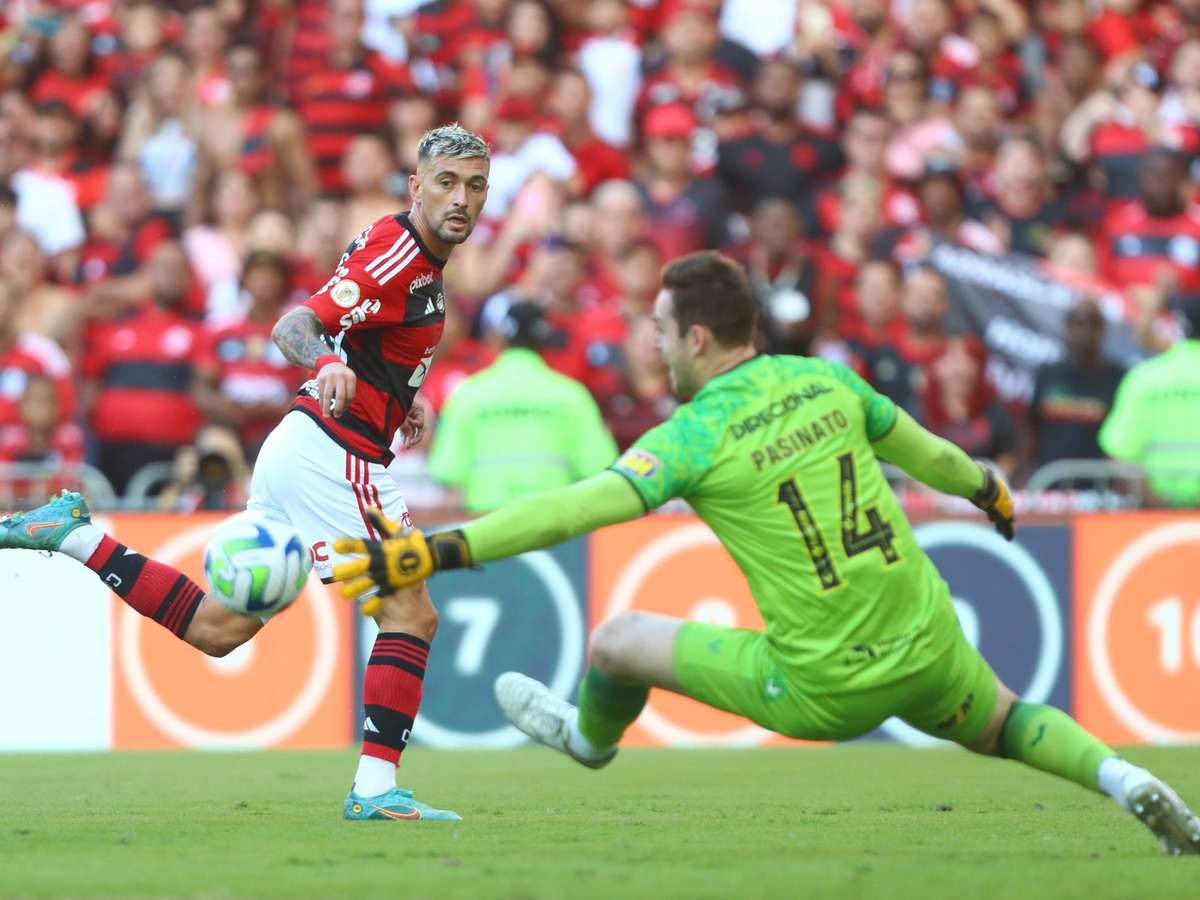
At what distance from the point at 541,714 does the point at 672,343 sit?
63.7 inches

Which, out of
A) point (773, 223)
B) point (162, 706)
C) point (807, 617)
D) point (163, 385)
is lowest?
point (162, 706)

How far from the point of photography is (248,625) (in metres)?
7.32

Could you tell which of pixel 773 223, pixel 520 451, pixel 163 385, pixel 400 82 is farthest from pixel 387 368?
pixel 400 82

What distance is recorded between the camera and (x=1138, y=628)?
1169cm

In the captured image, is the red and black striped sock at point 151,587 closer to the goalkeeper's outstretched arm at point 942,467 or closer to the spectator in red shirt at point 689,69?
the goalkeeper's outstretched arm at point 942,467

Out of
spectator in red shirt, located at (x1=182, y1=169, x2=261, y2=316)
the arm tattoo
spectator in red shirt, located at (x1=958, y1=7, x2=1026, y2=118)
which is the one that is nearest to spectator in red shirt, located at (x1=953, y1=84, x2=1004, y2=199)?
spectator in red shirt, located at (x1=958, y1=7, x2=1026, y2=118)

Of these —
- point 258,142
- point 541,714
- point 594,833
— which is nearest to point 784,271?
point 258,142

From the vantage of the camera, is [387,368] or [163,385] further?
[163,385]

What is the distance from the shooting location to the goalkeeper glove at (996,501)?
6555mm

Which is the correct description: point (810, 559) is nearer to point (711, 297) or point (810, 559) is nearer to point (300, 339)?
point (711, 297)

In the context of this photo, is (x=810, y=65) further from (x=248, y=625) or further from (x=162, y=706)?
(x=248, y=625)

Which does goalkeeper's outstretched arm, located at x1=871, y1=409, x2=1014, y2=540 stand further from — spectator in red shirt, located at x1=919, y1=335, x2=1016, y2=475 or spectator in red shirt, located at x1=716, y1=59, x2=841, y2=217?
spectator in red shirt, located at x1=716, y1=59, x2=841, y2=217

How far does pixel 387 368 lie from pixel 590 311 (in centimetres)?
598

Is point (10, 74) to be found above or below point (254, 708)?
above
